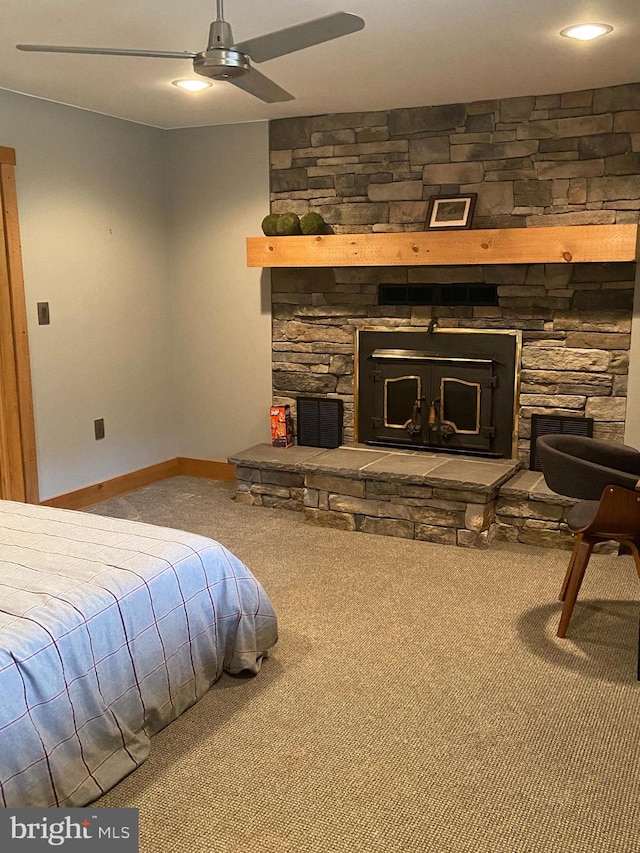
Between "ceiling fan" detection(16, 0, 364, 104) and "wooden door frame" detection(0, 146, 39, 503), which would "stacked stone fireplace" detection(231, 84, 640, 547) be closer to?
"wooden door frame" detection(0, 146, 39, 503)

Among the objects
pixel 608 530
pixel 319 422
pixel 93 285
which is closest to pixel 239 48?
pixel 608 530

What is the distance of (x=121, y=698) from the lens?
2.32 meters

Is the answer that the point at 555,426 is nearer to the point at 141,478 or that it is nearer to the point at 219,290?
the point at 219,290

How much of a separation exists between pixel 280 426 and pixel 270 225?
50.7 inches

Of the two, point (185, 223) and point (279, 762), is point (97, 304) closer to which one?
point (185, 223)

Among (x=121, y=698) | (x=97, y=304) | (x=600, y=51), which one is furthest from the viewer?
(x=97, y=304)

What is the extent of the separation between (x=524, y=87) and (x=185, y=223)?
8.05 feet

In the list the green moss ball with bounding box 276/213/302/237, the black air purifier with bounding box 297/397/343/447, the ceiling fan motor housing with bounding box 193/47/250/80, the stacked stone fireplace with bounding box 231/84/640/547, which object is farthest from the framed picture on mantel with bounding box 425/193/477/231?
the ceiling fan motor housing with bounding box 193/47/250/80

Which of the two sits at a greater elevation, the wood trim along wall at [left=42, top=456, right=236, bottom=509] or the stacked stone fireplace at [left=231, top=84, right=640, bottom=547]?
the stacked stone fireplace at [left=231, top=84, right=640, bottom=547]

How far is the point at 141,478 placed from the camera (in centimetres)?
546

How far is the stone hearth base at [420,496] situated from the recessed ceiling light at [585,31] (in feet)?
6.89

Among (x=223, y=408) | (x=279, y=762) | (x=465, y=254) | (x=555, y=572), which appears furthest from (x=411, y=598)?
(x=223, y=408)

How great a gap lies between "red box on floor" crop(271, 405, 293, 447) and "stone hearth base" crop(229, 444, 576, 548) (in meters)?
0.31

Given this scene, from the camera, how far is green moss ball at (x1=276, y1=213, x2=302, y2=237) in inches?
192
